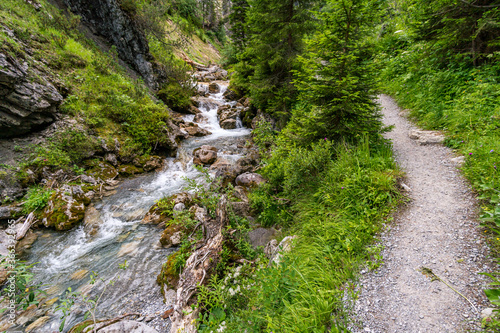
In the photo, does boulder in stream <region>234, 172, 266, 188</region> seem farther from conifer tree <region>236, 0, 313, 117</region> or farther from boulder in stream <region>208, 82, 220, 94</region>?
boulder in stream <region>208, 82, 220, 94</region>

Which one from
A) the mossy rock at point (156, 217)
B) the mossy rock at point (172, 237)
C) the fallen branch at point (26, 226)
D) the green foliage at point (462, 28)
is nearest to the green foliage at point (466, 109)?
the green foliage at point (462, 28)

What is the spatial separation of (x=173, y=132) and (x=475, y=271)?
555 inches

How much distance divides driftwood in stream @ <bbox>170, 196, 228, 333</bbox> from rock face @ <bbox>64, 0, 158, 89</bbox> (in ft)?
53.4

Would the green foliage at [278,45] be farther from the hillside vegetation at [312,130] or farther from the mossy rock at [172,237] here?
the mossy rock at [172,237]

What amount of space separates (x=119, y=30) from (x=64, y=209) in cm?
1547

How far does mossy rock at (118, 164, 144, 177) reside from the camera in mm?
10227

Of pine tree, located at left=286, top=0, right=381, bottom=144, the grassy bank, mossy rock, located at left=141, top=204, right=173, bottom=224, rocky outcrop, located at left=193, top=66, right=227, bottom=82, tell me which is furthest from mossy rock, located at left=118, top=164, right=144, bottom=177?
rocky outcrop, located at left=193, top=66, right=227, bottom=82

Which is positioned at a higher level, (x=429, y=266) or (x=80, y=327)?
(x=429, y=266)

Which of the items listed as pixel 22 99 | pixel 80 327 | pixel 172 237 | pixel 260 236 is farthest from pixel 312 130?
pixel 22 99

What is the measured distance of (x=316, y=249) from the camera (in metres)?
3.40

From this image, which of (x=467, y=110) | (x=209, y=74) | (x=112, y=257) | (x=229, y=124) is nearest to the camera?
(x=467, y=110)

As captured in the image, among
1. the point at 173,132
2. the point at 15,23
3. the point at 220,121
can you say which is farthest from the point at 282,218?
the point at 15,23

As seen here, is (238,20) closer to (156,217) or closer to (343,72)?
(343,72)

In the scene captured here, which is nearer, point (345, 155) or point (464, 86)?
point (345, 155)
